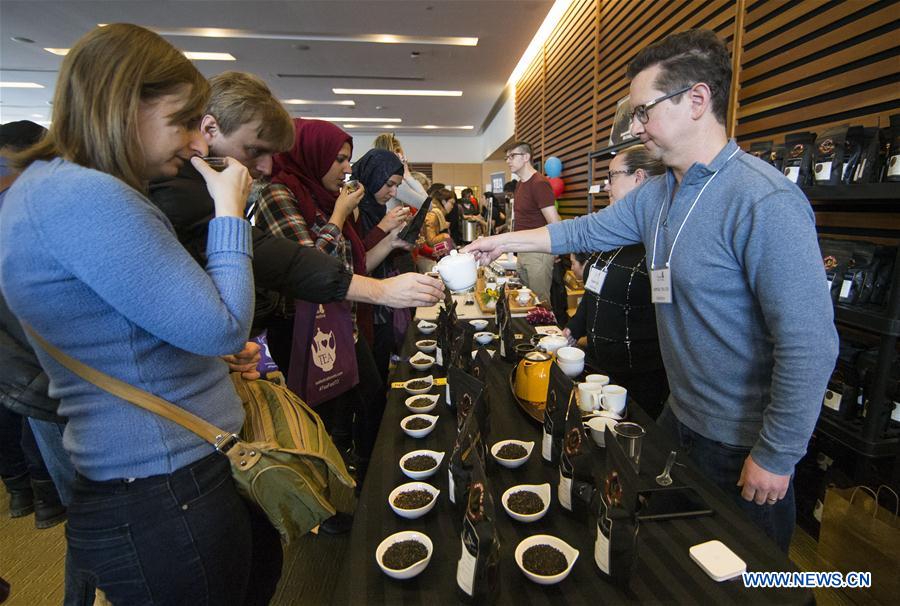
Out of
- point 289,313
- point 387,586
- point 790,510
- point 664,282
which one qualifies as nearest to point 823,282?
point 664,282

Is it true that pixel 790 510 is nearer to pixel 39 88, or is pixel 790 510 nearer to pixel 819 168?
pixel 819 168

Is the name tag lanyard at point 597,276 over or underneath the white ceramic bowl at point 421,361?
over

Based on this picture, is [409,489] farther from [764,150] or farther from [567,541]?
[764,150]

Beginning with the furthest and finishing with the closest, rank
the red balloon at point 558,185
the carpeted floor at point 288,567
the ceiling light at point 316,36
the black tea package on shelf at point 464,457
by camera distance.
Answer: the ceiling light at point 316,36 < the red balloon at point 558,185 < the carpeted floor at point 288,567 < the black tea package on shelf at point 464,457

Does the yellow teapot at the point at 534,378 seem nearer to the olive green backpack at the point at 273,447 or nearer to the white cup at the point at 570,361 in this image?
the white cup at the point at 570,361

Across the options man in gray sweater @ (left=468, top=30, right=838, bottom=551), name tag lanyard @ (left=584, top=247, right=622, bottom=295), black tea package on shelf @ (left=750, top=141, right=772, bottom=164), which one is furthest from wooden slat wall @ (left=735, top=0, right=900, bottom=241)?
man in gray sweater @ (left=468, top=30, right=838, bottom=551)

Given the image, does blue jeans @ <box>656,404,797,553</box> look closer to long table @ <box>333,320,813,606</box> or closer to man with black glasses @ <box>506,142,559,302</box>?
long table @ <box>333,320,813,606</box>

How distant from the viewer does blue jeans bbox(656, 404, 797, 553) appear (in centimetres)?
116

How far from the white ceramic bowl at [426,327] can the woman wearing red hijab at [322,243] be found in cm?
47

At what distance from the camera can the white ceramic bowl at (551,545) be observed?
0.79m

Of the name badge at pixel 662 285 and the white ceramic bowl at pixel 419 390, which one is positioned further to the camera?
the white ceramic bowl at pixel 419 390

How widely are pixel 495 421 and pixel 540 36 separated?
6725 mm

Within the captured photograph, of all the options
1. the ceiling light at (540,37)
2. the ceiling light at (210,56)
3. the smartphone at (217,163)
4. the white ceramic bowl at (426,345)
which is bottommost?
the white ceramic bowl at (426,345)

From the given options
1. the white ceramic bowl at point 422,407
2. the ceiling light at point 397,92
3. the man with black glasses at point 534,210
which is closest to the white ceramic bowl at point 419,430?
the white ceramic bowl at point 422,407
